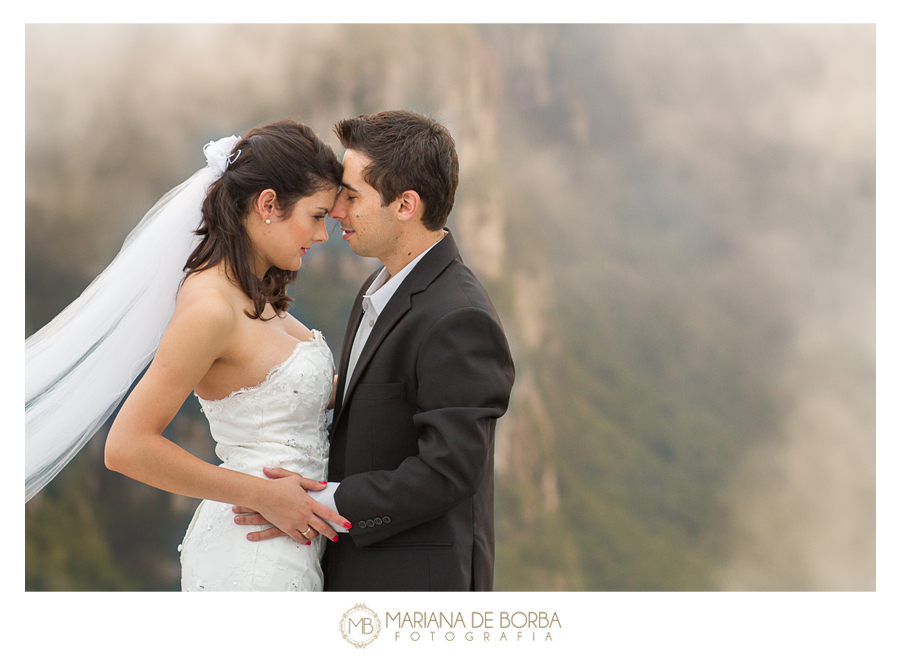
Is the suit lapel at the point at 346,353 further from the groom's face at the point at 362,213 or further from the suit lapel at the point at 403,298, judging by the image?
the groom's face at the point at 362,213

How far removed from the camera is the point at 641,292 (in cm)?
622

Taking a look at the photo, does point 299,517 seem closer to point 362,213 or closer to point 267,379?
point 267,379

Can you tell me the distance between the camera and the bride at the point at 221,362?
1658 millimetres

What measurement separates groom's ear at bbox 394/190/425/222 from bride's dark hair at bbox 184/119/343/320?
228 millimetres

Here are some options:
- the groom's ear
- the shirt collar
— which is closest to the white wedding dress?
the shirt collar

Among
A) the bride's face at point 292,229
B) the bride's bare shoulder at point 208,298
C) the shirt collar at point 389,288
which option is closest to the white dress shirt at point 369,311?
the shirt collar at point 389,288

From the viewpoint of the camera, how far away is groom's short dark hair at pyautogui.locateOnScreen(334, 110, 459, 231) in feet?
6.14

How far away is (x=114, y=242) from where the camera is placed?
5012mm

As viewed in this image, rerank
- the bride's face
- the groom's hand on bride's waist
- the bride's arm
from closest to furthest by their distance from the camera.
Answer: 1. the bride's arm
2. the groom's hand on bride's waist
3. the bride's face

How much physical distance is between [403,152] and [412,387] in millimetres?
657
